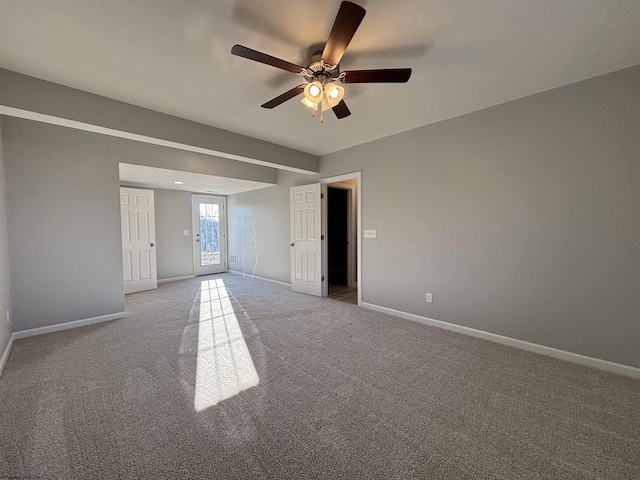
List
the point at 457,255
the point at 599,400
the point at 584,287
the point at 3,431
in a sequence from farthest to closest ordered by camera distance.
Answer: the point at 457,255 → the point at 584,287 → the point at 599,400 → the point at 3,431

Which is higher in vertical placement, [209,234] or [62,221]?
[62,221]

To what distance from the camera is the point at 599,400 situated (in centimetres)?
190

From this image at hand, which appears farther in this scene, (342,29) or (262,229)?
(262,229)

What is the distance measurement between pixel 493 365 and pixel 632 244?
1523 millimetres

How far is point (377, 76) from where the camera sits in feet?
5.85

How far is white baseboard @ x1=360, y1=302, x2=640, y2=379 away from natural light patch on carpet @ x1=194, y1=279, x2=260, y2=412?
2.23 m

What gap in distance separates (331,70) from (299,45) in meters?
0.28

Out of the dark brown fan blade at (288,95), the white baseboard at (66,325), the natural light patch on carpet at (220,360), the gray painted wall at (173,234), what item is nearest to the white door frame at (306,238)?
the natural light patch on carpet at (220,360)

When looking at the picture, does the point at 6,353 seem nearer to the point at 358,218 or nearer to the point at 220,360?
the point at 220,360

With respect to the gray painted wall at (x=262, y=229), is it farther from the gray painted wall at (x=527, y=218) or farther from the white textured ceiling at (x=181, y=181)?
the gray painted wall at (x=527, y=218)

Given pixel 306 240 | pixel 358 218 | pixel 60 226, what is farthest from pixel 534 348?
pixel 60 226

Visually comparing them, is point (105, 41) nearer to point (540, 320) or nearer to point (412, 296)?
point (412, 296)

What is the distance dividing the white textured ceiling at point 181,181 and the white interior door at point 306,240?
1.13 metres

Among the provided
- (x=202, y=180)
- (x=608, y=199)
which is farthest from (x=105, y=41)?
(x=608, y=199)
